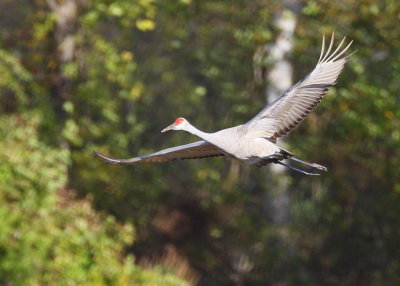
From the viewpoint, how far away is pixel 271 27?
12531mm

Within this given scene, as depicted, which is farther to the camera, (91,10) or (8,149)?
(91,10)

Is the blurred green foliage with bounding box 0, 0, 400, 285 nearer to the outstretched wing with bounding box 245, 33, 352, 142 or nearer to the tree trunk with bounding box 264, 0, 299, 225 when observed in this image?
the tree trunk with bounding box 264, 0, 299, 225

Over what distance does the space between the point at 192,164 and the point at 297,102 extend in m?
6.69

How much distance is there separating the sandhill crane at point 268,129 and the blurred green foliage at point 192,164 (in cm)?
301

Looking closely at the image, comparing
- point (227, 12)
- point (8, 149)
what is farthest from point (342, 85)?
point (8, 149)

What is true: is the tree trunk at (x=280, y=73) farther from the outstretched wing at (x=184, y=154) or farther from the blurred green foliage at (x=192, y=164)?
the outstretched wing at (x=184, y=154)

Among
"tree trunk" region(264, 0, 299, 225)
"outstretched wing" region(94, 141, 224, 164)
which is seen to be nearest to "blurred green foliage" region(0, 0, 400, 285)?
"tree trunk" region(264, 0, 299, 225)

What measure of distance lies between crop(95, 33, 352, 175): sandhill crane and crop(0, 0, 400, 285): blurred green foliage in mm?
3006

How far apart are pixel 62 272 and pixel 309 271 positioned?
239 inches

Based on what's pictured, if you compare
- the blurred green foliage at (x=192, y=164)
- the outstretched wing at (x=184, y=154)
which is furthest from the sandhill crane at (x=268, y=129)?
the blurred green foliage at (x=192, y=164)

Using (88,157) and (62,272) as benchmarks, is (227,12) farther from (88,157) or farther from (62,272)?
(62,272)

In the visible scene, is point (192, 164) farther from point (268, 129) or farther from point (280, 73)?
point (268, 129)

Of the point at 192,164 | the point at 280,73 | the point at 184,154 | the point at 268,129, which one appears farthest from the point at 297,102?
the point at 192,164

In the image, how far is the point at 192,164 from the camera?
45.2 ft
